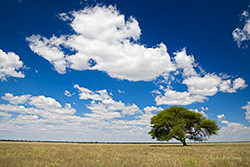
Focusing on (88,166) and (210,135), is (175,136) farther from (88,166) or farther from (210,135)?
(88,166)

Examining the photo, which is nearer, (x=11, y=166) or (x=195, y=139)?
(x=11, y=166)

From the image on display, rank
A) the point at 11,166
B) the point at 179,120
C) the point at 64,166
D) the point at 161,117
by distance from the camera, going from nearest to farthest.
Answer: the point at 11,166 < the point at 64,166 < the point at 179,120 < the point at 161,117

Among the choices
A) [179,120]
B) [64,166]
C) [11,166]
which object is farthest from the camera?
[179,120]

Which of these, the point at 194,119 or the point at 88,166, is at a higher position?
the point at 194,119

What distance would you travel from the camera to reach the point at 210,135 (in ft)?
154

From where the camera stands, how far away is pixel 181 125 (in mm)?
44281

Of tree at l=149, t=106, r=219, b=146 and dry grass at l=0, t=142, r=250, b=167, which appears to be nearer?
dry grass at l=0, t=142, r=250, b=167

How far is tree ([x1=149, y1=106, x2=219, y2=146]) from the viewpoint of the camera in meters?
45.2

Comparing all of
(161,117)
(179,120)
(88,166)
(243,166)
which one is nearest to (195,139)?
(179,120)

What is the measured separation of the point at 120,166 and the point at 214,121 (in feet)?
143

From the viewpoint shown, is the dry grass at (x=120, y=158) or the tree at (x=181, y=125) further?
the tree at (x=181, y=125)

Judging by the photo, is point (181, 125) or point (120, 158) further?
point (181, 125)

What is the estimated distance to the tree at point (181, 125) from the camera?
1779 inches

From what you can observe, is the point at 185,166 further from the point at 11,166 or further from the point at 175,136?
the point at 175,136
